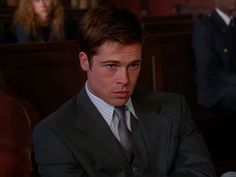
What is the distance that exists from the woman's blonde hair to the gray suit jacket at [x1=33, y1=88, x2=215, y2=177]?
6.99 feet

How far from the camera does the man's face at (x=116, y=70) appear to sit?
53.8 inches

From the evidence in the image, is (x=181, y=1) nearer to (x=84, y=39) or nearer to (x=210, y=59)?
(x=210, y=59)

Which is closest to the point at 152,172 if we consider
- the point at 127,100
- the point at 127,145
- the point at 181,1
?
the point at 127,145

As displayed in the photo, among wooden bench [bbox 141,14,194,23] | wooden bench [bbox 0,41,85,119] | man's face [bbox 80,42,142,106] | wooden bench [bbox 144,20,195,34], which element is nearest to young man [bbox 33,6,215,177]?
man's face [bbox 80,42,142,106]

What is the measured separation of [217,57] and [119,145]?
2213mm

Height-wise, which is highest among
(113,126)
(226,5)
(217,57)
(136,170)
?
(226,5)

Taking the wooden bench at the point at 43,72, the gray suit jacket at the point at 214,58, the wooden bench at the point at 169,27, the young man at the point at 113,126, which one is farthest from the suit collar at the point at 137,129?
the wooden bench at the point at 169,27

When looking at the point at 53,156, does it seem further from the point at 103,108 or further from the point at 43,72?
the point at 43,72

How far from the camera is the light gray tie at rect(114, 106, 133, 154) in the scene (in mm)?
1463

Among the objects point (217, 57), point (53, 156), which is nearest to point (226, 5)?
point (217, 57)

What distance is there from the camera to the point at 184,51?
151 inches

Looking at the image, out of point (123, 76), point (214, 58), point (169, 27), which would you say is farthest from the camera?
point (169, 27)

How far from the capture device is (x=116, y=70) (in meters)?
1.38

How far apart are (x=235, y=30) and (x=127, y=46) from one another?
241 cm
